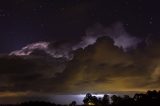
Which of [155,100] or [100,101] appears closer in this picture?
[155,100]

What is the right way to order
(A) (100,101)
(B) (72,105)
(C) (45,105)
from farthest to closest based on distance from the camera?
1. (A) (100,101)
2. (B) (72,105)
3. (C) (45,105)

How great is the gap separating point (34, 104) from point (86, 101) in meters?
17.7

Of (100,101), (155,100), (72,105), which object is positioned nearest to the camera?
(155,100)

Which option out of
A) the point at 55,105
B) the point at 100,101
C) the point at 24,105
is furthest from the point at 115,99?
the point at 24,105

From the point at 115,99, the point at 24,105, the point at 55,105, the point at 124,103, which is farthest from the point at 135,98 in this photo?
the point at 24,105

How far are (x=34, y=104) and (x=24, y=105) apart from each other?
1.66 m

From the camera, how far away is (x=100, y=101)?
83.7m

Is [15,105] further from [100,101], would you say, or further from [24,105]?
[100,101]

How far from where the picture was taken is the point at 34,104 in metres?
70.4

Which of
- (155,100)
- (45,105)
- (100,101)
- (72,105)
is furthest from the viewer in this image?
(100,101)

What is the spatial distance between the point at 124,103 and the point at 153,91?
567 centimetres

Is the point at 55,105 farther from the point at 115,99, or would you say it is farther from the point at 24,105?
the point at 115,99

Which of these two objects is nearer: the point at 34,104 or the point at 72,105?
the point at 34,104

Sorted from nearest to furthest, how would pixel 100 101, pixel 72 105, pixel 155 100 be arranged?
pixel 155 100 → pixel 72 105 → pixel 100 101
